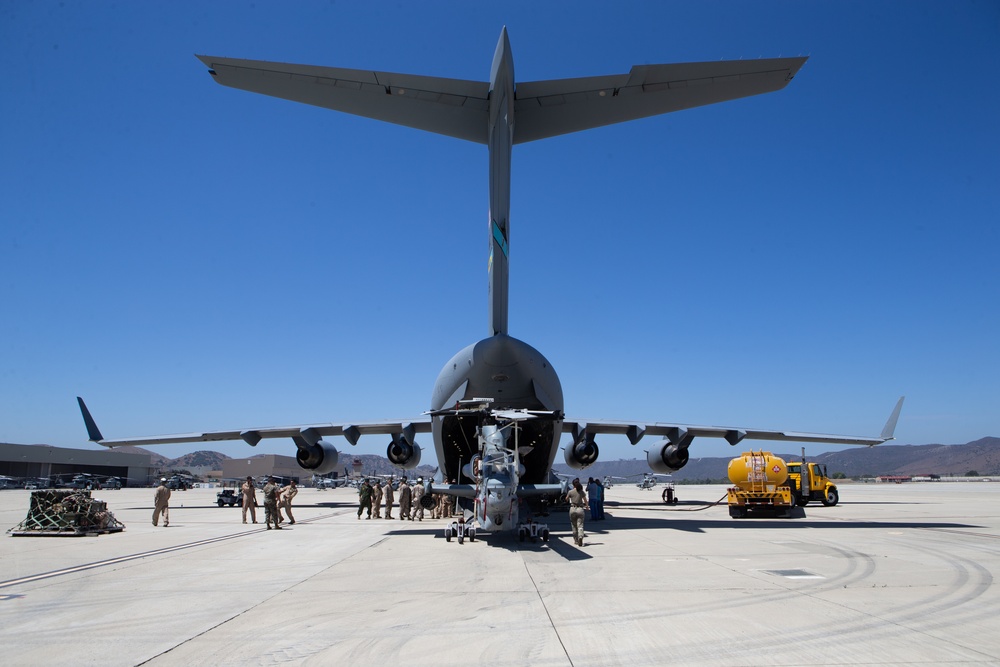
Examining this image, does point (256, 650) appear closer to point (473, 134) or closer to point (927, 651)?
point (927, 651)

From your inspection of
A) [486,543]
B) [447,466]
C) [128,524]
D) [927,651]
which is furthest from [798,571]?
[128,524]

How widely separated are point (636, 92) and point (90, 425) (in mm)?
23449

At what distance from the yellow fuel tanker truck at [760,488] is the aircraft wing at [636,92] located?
1280 centimetres

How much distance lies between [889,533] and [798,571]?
23.5ft

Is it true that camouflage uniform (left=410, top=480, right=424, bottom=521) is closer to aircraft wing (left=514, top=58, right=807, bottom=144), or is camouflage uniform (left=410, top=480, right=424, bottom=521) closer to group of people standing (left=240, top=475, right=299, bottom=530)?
group of people standing (left=240, top=475, right=299, bottom=530)

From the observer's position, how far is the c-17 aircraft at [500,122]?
10.3 metres

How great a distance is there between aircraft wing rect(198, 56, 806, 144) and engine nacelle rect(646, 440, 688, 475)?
1160 centimetres

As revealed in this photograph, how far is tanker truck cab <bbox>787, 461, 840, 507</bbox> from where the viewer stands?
2289cm

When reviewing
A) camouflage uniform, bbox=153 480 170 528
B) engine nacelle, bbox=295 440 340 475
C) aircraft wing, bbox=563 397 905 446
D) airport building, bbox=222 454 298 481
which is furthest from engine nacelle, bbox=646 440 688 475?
airport building, bbox=222 454 298 481

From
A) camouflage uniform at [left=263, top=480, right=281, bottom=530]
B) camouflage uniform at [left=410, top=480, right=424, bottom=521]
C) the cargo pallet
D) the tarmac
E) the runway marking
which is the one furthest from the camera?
camouflage uniform at [left=410, top=480, right=424, bottom=521]

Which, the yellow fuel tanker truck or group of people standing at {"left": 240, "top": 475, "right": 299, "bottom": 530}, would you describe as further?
the yellow fuel tanker truck

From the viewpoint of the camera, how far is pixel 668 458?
20.0 meters

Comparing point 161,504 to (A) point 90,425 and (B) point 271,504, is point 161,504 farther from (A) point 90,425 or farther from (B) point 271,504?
(A) point 90,425

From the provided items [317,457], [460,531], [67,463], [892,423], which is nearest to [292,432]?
[317,457]
